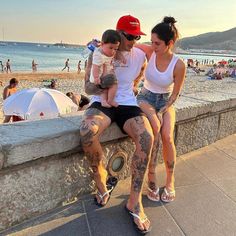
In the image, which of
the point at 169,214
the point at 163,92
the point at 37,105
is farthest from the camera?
the point at 37,105

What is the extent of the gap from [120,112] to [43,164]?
838 millimetres

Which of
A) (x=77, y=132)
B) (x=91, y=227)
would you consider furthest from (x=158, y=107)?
(x=91, y=227)

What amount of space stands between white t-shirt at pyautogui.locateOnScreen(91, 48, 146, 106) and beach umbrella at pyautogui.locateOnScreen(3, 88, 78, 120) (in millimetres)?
3670

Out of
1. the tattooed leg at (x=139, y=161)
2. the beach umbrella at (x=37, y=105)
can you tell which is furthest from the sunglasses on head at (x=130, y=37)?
the beach umbrella at (x=37, y=105)

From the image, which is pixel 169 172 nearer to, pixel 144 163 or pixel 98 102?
pixel 144 163

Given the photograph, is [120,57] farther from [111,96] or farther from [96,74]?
[111,96]

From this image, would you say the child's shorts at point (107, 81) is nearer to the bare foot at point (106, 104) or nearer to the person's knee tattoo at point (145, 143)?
the bare foot at point (106, 104)

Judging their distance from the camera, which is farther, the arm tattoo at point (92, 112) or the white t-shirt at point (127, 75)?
the white t-shirt at point (127, 75)

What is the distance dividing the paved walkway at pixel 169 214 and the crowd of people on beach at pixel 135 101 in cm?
10

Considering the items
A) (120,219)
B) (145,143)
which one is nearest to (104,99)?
(145,143)

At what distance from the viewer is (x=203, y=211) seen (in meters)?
2.88

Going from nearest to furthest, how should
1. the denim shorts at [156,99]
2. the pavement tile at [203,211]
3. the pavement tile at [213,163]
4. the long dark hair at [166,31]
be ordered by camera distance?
the pavement tile at [203,211]
the long dark hair at [166,31]
the denim shorts at [156,99]
the pavement tile at [213,163]

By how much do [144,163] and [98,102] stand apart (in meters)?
→ 0.74

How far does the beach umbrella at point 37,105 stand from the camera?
692 cm
